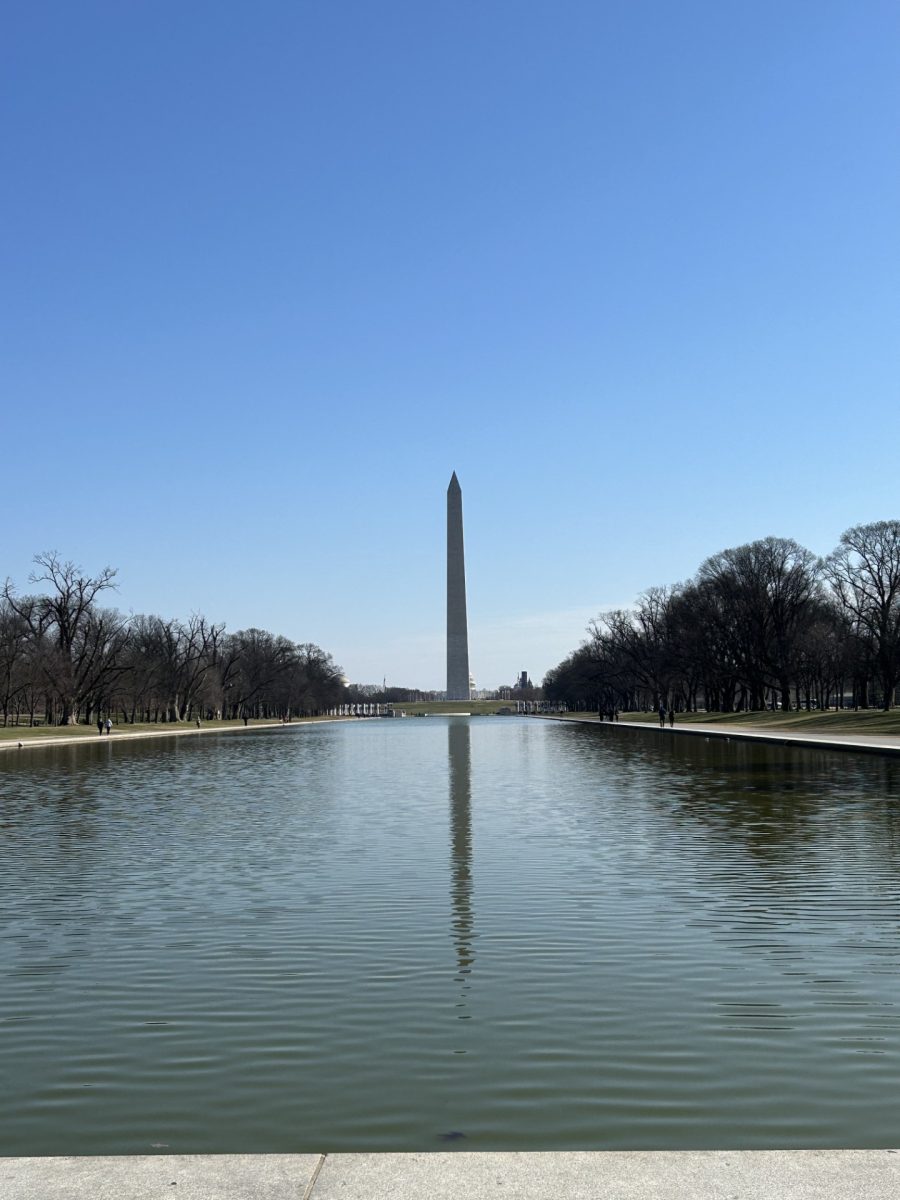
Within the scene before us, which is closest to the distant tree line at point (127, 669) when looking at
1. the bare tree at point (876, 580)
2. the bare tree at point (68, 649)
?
the bare tree at point (68, 649)

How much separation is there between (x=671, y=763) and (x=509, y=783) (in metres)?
7.44

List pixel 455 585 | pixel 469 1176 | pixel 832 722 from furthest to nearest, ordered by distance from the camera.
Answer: pixel 455 585
pixel 832 722
pixel 469 1176

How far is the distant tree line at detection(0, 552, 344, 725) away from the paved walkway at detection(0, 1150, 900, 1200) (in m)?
75.2

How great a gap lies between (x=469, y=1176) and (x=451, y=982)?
412 centimetres

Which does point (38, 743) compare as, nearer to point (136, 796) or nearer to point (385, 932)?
point (136, 796)

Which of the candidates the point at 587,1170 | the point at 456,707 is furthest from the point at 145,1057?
the point at 456,707

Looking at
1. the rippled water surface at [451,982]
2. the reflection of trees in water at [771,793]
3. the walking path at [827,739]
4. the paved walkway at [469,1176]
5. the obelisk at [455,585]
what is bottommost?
the rippled water surface at [451,982]

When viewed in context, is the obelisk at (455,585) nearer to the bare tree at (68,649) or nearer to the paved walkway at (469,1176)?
the bare tree at (68,649)

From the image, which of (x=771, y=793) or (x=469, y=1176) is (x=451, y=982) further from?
(x=771, y=793)

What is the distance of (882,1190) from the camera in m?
4.27

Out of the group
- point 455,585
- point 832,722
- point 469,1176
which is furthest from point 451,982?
point 455,585

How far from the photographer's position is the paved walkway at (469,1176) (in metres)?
4.30

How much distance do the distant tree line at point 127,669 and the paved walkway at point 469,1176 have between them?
75.2 meters

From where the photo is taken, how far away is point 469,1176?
4527 millimetres
